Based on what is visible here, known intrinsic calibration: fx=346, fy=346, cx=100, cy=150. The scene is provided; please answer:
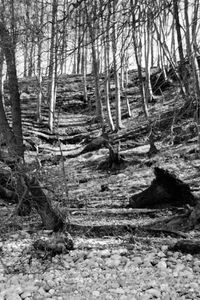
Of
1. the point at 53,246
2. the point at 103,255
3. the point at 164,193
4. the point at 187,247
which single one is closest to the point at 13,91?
the point at 53,246

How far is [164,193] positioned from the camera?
708 cm

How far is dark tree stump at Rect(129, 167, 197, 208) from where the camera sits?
22.8 ft

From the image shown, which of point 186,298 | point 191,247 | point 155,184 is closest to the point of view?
point 186,298

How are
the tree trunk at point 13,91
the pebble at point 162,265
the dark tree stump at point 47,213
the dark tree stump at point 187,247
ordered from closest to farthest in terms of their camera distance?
the pebble at point 162,265 < the dark tree stump at point 187,247 < the dark tree stump at point 47,213 < the tree trunk at point 13,91

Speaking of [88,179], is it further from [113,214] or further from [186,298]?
[186,298]

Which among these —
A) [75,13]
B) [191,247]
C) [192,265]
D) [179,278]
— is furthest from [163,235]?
[75,13]

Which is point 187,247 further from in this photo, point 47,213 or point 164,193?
point 164,193

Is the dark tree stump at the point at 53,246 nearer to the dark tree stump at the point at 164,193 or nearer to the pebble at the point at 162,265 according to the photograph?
the pebble at the point at 162,265

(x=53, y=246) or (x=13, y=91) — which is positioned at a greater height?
(x=13, y=91)

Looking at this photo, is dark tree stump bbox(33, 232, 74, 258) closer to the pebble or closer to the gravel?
the gravel

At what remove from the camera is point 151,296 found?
325cm

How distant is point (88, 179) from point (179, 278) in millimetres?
8206

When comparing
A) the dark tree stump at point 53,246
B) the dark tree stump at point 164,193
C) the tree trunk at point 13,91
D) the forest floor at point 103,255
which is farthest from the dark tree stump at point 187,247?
the tree trunk at point 13,91

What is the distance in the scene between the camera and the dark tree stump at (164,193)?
22.8ft
